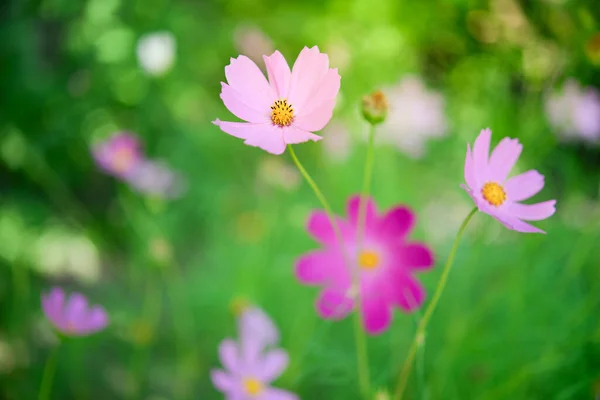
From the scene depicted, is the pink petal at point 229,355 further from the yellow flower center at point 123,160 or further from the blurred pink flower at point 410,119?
the blurred pink flower at point 410,119

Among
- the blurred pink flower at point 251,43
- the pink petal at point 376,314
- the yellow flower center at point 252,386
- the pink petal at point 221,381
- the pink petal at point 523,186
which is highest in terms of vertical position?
the blurred pink flower at point 251,43

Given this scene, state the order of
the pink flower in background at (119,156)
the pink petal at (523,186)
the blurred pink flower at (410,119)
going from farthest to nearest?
the blurred pink flower at (410,119)
the pink flower in background at (119,156)
the pink petal at (523,186)

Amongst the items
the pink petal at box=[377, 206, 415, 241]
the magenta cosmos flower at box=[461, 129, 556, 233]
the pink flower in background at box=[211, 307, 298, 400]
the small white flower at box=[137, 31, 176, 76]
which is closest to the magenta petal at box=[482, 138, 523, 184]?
the magenta cosmos flower at box=[461, 129, 556, 233]

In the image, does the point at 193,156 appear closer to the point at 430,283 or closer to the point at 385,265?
the point at 430,283

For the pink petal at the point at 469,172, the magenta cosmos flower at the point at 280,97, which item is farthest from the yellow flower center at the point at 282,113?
the pink petal at the point at 469,172

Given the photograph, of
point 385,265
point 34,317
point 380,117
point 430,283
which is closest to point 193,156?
point 34,317

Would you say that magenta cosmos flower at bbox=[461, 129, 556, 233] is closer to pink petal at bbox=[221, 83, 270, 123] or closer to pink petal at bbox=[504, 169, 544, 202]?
pink petal at bbox=[504, 169, 544, 202]
